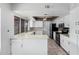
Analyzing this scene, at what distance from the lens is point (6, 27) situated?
230 cm

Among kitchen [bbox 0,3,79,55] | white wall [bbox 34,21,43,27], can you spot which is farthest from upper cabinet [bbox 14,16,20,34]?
white wall [bbox 34,21,43,27]

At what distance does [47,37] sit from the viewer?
2.75 m

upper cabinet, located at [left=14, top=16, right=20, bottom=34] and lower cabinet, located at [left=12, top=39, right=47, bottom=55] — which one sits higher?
upper cabinet, located at [left=14, top=16, right=20, bottom=34]

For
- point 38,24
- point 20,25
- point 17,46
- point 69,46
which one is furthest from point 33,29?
point 69,46

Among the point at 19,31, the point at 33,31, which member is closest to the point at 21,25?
the point at 19,31

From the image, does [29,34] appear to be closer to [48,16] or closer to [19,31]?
[19,31]

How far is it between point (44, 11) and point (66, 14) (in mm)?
592

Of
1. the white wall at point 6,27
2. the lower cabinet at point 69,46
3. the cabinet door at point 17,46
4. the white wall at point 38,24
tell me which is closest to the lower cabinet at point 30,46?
the cabinet door at point 17,46

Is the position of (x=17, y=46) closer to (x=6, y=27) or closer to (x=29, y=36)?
(x=29, y=36)

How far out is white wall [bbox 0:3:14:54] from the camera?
2.12 m

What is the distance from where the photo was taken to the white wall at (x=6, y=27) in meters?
2.12

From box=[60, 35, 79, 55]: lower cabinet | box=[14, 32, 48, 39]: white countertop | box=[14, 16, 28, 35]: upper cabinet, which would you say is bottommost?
box=[60, 35, 79, 55]: lower cabinet

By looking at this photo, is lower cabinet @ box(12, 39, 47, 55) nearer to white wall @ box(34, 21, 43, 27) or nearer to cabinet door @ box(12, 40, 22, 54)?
cabinet door @ box(12, 40, 22, 54)

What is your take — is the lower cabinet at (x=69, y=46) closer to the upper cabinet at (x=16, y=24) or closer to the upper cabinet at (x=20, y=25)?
the upper cabinet at (x=20, y=25)
